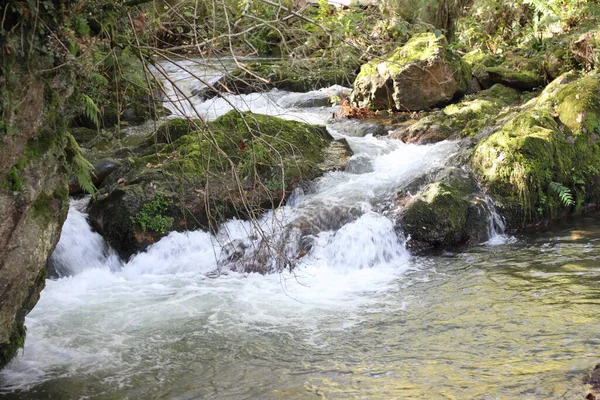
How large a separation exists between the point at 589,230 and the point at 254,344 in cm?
572

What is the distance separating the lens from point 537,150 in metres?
9.93

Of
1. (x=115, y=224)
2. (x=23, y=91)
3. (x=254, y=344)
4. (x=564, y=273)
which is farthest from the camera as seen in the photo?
(x=115, y=224)

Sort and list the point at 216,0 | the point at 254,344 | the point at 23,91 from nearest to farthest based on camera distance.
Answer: the point at 23,91 < the point at 216,0 < the point at 254,344

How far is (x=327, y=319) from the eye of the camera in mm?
6641

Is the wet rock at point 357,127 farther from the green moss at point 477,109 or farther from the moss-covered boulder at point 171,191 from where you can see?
the moss-covered boulder at point 171,191

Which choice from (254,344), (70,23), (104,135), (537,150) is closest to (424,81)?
(537,150)

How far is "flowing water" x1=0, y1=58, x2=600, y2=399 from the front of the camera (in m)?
5.09

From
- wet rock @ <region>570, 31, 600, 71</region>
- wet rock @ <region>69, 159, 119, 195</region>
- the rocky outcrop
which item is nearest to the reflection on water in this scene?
the rocky outcrop

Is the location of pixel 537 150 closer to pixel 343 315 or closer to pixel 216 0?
pixel 343 315

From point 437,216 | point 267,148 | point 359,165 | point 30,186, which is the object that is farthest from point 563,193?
point 30,186

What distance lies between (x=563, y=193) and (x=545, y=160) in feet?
2.00

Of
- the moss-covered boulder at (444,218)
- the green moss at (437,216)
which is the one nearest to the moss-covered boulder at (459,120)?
the moss-covered boulder at (444,218)

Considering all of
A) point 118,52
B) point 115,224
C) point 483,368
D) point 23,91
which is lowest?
point 483,368

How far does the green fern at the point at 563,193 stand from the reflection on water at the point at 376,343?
6.02ft
